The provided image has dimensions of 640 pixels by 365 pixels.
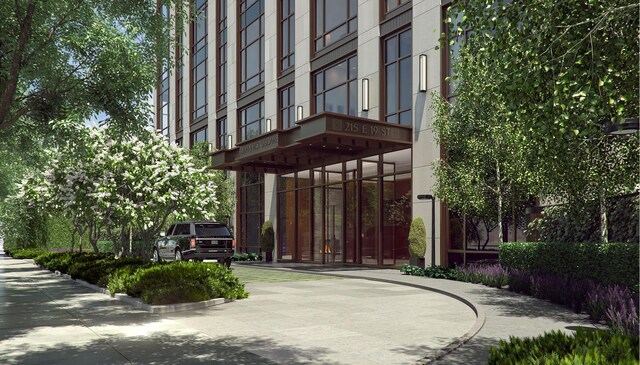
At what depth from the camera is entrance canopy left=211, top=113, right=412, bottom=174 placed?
2336 cm

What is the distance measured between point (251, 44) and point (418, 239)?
2031 centimetres

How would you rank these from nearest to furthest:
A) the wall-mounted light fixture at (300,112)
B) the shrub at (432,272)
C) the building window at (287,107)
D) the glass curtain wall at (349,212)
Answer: the shrub at (432,272), the glass curtain wall at (349,212), the wall-mounted light fixture at (300,112), the building window at (287,107)

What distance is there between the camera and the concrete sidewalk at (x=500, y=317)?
8883 millimetres

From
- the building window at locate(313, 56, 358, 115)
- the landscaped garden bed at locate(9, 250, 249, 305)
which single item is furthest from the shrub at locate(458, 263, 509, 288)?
the building window at locate(313, 56, 358, 115)

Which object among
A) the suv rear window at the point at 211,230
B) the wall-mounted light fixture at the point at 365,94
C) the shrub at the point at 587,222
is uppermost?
the wall-mounted light fixture at the point at 365,94

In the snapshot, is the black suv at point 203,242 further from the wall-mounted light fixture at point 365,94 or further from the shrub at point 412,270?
the shrub at point 412,270

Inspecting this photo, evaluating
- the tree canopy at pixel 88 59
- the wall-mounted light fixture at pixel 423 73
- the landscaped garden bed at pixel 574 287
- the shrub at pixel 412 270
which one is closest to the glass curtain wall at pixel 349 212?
the shrub at pixel 412 270

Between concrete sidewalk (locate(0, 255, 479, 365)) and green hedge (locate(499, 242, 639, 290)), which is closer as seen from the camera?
concrete sidewalk (locate(0, 255, 479, 365))

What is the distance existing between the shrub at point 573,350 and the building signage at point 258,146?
21.2 metres

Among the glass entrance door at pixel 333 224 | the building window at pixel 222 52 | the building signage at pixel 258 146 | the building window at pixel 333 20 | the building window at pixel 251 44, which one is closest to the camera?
the building signage at pixel 258 146

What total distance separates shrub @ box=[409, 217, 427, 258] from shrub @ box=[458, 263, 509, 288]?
3.14 meters

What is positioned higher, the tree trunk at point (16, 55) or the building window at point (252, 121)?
the building window at point (252, 121)

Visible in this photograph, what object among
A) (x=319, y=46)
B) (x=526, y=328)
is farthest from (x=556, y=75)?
(x=319, y=46)

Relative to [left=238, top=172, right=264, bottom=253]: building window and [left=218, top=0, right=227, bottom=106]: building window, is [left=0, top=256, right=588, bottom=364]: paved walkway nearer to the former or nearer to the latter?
[left=238, top=172, right=264, bottom=253]: building window
